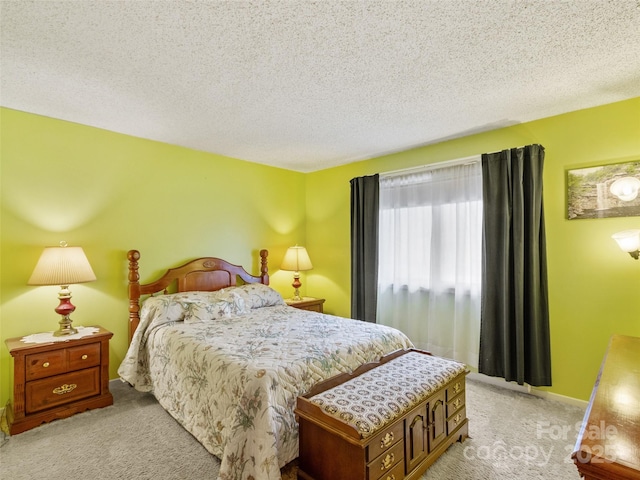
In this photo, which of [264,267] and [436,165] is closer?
[436,165]

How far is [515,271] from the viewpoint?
287 centimetres

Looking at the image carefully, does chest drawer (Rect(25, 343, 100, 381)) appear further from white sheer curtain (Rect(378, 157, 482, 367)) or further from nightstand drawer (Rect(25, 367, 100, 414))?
white sheer curtain (Rect(378, 157, 482, 367))

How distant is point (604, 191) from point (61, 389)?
4517mm

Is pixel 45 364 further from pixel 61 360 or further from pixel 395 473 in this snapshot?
pixel 395 473

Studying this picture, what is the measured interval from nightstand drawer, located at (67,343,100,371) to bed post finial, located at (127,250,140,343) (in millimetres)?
463

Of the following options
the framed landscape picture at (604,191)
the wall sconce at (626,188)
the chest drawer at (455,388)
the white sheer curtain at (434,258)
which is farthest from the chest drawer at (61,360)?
the wall sconce at (626,188)

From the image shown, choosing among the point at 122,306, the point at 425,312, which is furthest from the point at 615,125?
the point at 122,306

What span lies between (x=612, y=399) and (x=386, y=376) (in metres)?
1.06

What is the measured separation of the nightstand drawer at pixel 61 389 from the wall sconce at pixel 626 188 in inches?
172

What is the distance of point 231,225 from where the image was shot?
4.04 meters

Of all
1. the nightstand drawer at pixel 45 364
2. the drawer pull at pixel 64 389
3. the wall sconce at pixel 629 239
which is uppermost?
the wall sconce at pixel 629 239

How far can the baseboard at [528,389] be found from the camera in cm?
268

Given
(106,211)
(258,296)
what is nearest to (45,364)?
(106,211)

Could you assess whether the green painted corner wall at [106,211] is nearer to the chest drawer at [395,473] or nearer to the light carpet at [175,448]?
the light carpet at [175,448]
